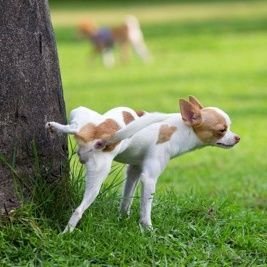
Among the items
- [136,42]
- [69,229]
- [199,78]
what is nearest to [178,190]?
[69,229]

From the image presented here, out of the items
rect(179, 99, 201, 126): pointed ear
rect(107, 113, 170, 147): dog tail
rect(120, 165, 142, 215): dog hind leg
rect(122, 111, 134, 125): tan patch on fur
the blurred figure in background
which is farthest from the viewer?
the blurred figure in background

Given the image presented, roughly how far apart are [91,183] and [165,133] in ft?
1.94

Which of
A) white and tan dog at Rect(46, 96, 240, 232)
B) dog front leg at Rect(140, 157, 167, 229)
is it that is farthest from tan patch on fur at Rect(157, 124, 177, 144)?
dog front leg at Rect(140, 157, 167, 229)

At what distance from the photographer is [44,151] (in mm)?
6047

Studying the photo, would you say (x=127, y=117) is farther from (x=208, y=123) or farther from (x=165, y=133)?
(x=208, y=123)

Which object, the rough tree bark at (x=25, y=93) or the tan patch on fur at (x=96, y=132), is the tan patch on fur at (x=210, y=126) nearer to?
the tan patch on fur at (x=96, y=132)

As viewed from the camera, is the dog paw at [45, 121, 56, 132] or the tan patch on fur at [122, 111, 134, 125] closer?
the dog paw at [45, 121, 56, 132]

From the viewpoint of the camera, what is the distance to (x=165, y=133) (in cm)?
605

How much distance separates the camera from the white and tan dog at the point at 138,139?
5719 mm

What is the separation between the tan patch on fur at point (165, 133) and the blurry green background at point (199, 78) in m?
1.83

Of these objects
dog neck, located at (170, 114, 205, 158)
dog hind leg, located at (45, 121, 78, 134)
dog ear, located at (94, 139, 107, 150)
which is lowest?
dog neck, located at (170, 114, 205, 158)

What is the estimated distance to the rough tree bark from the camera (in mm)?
5879

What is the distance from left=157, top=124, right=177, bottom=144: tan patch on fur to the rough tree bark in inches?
23.5

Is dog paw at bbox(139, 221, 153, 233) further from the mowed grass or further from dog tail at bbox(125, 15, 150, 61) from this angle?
dog tail at bbox(125, 15, 150, 61)
